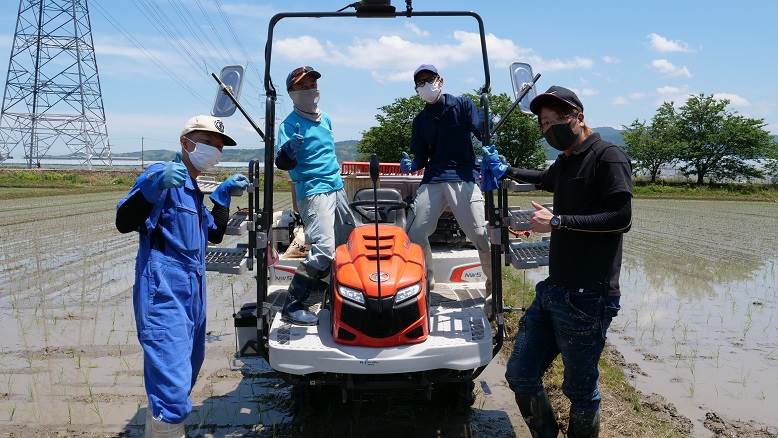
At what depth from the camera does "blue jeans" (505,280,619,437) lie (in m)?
3.06

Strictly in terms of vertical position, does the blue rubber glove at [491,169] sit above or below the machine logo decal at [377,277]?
above

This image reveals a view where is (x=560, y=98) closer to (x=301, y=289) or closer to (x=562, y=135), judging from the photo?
(x=562, y=135)

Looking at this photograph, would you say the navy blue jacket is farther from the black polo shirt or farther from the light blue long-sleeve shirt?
the black polo shirt

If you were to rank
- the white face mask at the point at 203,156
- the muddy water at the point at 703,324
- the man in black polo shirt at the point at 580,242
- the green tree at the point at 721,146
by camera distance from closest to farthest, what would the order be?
1. the man in black polo shirt at the point at 580,242
2. the white face mask at the point at 203,156
3. the muddy water at the point at 703,324
4. the green tree at the point at 721,146

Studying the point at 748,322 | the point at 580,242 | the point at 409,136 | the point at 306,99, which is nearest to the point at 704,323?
the point at 748,322

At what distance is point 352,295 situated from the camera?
3535mm

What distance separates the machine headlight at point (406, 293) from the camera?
3515mm

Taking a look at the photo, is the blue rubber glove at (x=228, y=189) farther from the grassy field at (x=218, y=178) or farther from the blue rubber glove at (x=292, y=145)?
the grassy field at (x=218, y=178)

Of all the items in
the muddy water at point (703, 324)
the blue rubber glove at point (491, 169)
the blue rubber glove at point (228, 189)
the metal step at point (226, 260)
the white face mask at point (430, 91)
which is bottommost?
the muddy water at point (703, 324)

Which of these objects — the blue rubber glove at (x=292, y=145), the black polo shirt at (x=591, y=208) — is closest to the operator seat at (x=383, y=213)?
the blue rubber glove at (x=292, y=145)

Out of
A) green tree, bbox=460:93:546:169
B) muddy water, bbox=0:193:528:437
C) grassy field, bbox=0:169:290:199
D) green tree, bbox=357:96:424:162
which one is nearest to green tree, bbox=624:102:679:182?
green tree, bbox=460:93:546:169

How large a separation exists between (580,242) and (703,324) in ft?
15.6

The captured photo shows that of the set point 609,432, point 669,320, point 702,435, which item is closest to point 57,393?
point 609,432

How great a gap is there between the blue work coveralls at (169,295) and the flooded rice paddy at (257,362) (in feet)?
3.88
